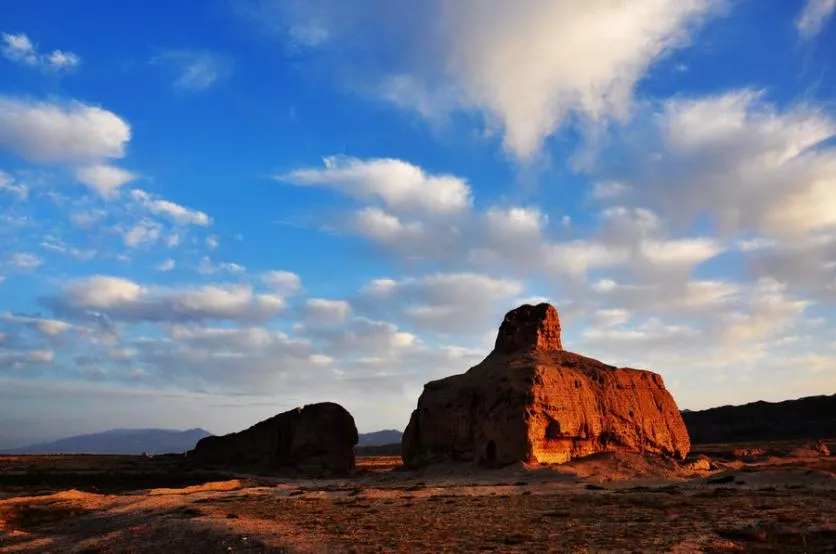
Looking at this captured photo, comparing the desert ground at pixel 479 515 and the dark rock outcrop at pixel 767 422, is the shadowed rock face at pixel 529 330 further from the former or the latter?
the dark rock outcrop at pixel 767 422

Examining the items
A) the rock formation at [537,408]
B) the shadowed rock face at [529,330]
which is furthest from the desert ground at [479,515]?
the shadowed rock face at [529,330]

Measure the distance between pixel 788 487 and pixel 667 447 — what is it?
18.4 metres

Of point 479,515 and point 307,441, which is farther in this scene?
point 307,441

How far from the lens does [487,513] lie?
2403 centimetres

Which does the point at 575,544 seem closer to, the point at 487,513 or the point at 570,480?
the point at 487,513

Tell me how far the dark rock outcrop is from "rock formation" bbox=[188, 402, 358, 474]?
8085 cm

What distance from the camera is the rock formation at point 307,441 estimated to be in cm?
5950

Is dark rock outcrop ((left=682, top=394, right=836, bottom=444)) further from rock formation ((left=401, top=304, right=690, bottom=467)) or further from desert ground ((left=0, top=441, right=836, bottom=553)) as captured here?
desert ground ((left=0, top=441, right=836, bottom=553))

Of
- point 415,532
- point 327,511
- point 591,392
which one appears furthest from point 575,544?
point 591,392

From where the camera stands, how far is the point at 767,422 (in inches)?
4761

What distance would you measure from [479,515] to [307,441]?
3943cm

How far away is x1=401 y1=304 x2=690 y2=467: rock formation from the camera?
44.6m

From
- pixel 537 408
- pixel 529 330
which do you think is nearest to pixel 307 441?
pixel 529 330

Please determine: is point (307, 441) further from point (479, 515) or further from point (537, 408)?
point (479, 515)
